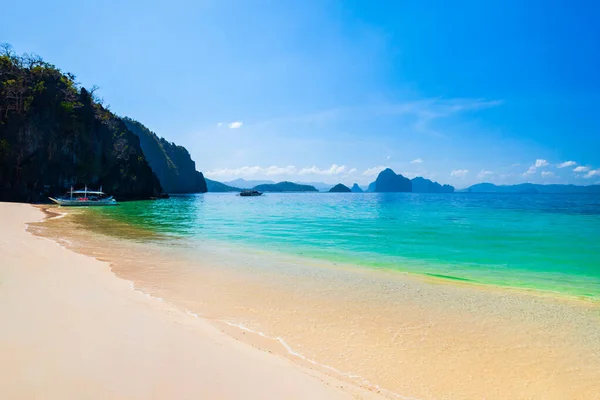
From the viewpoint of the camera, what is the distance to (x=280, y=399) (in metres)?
3.72

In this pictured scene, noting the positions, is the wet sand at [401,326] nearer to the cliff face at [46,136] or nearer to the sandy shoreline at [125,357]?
the sandy shoreline at [125,357]

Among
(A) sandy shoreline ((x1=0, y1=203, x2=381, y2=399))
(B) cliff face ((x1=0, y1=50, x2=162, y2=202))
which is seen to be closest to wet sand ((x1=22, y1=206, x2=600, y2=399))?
(A) sandy shoreline ((x1=0, y1=203, x2=381, y2=399))

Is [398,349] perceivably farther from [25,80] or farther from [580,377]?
[25,80]

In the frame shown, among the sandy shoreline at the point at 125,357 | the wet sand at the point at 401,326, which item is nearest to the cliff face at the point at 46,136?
the wet sand at the point at 401,326

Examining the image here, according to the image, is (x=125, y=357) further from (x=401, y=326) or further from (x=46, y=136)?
(x=46, y=136)

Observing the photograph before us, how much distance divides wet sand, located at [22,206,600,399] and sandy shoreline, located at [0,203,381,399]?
2.34ft

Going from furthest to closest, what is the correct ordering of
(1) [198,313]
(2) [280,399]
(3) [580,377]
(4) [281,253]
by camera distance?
(4) [281,253] → (1) [198,313] → (3) [580,377] → (2) [280,399]

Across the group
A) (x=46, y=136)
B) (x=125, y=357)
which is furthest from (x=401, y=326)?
(x=46, y=136)

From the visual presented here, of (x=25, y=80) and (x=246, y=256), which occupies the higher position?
(x=25, y=80)

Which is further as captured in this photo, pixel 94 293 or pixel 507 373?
pixel 94 293

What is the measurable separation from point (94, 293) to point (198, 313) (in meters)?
2.78

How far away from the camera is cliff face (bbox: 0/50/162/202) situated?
58.0 metres

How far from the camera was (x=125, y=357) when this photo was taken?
435 cm

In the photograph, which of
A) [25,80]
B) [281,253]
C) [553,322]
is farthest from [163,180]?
[553,322]
